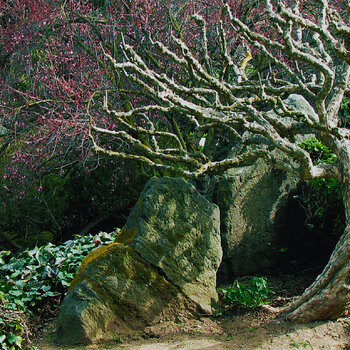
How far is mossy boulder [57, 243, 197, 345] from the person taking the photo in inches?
173

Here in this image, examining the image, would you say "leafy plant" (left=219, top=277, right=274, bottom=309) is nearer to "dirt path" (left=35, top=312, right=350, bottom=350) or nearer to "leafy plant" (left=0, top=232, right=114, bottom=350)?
"dirt path" (left=35, top=312, right=350, bottom=350)

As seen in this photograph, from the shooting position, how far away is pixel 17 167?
22.9 feet

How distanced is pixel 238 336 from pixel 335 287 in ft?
3.12

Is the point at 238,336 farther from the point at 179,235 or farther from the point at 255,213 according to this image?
the point at 255,213

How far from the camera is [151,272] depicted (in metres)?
4.66

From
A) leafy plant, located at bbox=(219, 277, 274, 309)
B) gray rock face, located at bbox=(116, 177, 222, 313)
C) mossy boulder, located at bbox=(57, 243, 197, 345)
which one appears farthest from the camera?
leafy plant, located at bbox=(219, 277, 274, 309)

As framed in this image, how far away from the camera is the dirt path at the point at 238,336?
408cm

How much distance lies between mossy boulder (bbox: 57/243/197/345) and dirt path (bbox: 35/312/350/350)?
10 centimetres

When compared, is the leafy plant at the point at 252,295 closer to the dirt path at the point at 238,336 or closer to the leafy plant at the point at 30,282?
the dirt path at the point at 238,336

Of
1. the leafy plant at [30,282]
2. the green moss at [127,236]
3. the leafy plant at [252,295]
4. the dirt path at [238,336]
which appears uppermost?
the green moss at [127,236]

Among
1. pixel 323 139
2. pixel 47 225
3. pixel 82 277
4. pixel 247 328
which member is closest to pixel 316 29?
pixel 323 139

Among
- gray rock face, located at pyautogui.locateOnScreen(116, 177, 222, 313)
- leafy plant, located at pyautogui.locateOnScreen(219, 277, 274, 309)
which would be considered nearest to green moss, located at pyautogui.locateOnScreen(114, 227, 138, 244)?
gray rock face, located at pyautogui.locateOnScreen(116, 177, 222, 313)

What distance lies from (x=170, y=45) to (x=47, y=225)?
3988mm

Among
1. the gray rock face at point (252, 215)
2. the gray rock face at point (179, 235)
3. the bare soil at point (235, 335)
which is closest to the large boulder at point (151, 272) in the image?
the gray rock face at point (179, 235)
